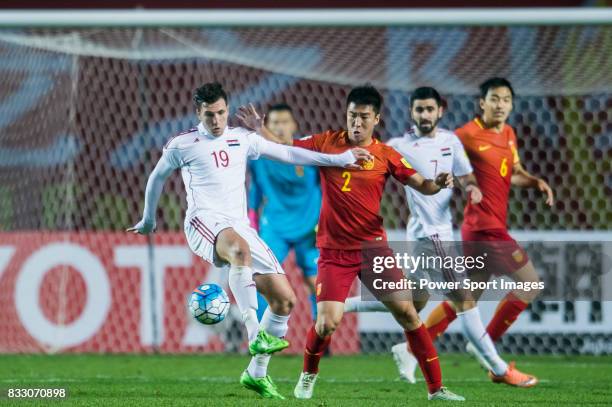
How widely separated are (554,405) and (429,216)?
7.12 feet

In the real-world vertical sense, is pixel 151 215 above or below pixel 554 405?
above

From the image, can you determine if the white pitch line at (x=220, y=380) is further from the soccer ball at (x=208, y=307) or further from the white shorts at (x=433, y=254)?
the soccer ball at (x=208, y=307)

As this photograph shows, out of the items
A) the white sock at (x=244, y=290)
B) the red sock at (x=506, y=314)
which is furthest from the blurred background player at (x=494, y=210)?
the white sock at (x=244, y=290)

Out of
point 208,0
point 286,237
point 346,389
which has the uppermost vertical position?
point 208,0

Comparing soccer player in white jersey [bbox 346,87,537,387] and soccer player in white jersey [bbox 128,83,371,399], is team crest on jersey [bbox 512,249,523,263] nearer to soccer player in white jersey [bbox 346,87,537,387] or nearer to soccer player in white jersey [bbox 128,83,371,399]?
soccer player in white jersey [bbox 346,87,537,387]

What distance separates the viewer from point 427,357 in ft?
21.7

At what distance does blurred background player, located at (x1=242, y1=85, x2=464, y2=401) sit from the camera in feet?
21.7

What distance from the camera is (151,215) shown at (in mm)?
7020

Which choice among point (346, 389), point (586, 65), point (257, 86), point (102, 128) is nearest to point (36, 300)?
point (102, 128)

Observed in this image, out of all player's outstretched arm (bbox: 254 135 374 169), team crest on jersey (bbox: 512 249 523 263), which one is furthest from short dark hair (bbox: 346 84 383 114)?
team crest on jersey (bbox: 512 249 523 263)

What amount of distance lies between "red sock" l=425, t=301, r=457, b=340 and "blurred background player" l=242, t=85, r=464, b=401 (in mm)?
1610

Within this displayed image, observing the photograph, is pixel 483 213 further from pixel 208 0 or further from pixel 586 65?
pixel 208 0

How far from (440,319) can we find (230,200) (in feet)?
7.06

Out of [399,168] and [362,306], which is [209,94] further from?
[362,306]
